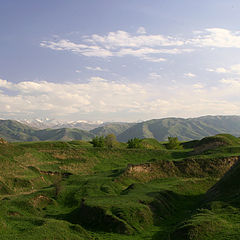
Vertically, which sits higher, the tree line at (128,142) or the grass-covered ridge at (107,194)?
the tree line at (128,142)

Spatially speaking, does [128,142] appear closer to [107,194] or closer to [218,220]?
[107,194]

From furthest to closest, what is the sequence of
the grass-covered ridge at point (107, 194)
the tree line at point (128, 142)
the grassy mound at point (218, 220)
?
the tree line at point (128, 142)
the grass-covered ridge at point (107, 194)
the grassy mound at point (218, 220)

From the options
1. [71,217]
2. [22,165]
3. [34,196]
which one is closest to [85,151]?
[22,165]

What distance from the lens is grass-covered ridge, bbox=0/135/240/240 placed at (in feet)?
106

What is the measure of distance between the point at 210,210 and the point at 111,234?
15208 millimetres

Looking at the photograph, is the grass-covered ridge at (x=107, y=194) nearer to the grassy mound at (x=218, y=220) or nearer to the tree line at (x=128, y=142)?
the grassy mound at (x=218, y=220)

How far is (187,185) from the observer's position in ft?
179

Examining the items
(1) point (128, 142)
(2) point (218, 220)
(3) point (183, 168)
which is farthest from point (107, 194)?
(1) point (128, 142)

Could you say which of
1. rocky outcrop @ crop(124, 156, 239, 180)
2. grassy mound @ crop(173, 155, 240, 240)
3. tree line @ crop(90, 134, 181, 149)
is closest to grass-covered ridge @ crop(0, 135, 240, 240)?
rocky outcrop @ crop(124, 156, 239, 180)

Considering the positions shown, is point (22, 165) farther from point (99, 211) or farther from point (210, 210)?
point (210, 210)

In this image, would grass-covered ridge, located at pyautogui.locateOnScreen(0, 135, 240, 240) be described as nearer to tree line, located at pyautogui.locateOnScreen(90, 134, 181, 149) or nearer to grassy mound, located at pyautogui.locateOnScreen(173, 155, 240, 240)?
grassy mound, located at pyautogui.locateOnScreen(173, 155, 240, 240)

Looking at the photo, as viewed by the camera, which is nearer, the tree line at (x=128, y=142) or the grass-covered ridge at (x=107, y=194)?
the grass-covered ridge at (x=107, y=194)

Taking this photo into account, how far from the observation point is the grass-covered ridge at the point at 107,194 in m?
32.2

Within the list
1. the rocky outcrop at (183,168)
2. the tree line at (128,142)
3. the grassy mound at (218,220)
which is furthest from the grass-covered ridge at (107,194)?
the tree line at (128,142)
